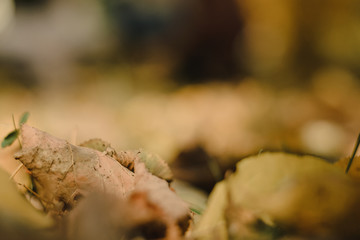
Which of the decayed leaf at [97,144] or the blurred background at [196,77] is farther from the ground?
the blurred background at [196,77]

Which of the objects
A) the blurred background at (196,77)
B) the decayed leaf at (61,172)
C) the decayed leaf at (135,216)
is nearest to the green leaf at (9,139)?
the decayed leaf at (61,172)

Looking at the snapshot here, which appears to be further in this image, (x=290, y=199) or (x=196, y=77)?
(x=196, y=77)

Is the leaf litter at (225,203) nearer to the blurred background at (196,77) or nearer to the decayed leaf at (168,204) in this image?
the decayed leaf at (168,204)

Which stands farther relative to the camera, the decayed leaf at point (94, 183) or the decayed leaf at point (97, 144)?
the decayed leaf at point (97, 144)

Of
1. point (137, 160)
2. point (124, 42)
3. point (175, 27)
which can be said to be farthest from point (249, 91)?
point (137, 160)

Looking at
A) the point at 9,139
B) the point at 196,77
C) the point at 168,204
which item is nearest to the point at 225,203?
the point at 168,204

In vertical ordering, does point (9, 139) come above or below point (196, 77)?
below

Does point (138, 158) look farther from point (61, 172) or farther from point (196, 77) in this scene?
point (196, 77)
